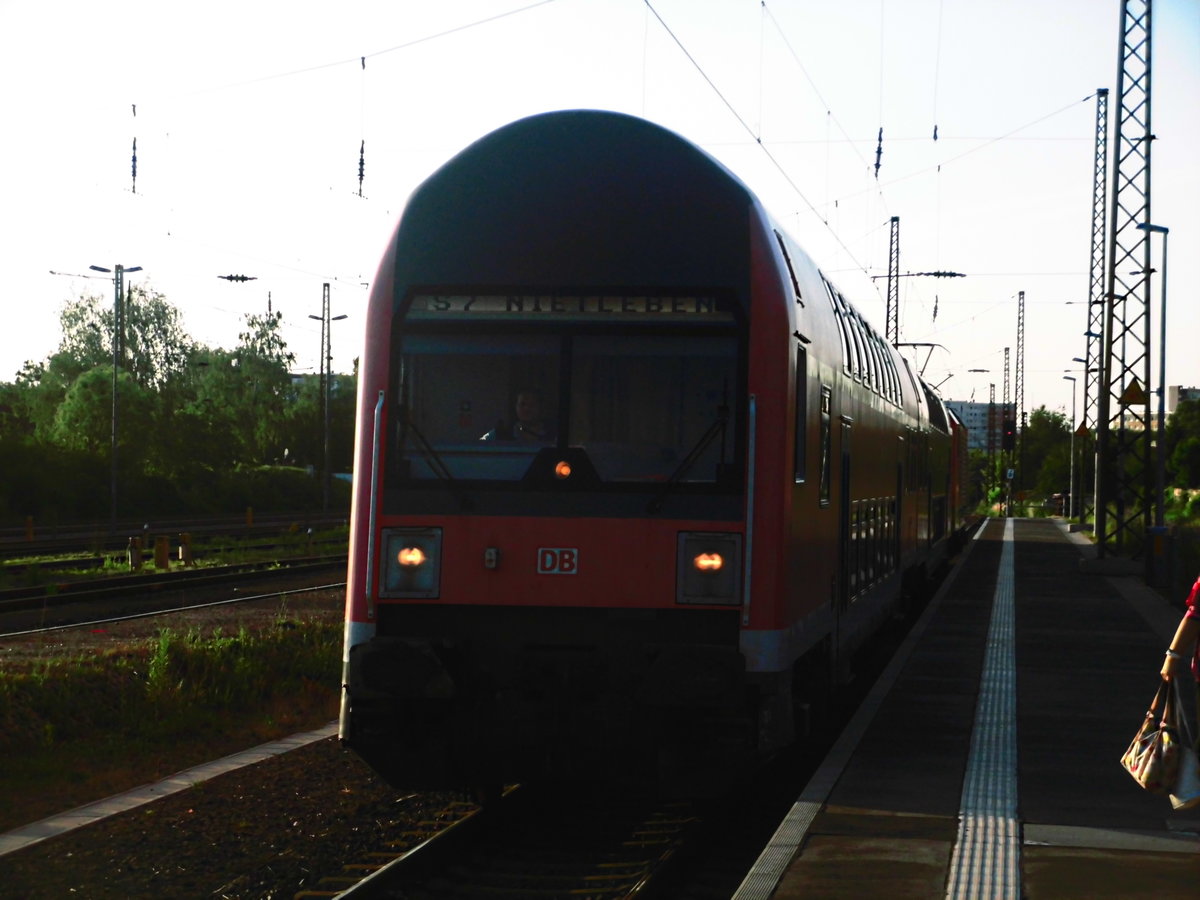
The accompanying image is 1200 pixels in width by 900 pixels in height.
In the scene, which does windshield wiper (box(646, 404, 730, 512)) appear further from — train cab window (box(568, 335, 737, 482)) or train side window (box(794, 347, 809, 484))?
train side window (box(794, 347, 809, 484))

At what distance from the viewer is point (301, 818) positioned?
29.3 ft

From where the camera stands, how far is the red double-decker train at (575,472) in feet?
25.5

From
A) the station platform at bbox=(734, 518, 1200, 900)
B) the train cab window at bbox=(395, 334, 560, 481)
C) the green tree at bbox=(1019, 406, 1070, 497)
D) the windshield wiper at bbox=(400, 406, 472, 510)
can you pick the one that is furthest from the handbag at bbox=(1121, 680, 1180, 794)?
the green tree at bbox=(1019, 406, 1070, 497)

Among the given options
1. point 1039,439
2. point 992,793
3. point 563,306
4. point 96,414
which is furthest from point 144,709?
point 1039,439

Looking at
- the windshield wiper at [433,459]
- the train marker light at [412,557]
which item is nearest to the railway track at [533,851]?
the train marker light at [412,557]

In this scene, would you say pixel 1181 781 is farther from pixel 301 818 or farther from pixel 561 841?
Answer: pixel 301 818

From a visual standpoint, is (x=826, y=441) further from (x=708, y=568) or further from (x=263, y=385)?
(x=263, y=385)

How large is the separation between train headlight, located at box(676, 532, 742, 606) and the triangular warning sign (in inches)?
928

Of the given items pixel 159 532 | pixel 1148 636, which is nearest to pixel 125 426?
pixel 159 532

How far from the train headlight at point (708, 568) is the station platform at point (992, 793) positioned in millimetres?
1176

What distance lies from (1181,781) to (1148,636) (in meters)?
13.0

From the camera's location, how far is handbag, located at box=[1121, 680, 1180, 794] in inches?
246

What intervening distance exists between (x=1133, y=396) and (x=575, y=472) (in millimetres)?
23870

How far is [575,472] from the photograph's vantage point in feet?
26.1
